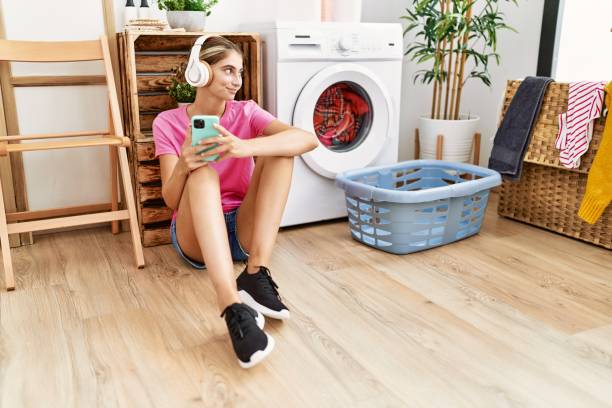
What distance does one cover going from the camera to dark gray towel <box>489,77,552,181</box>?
2311 mm

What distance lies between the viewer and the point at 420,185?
2.55m

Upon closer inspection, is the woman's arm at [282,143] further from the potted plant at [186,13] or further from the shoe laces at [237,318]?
the potted plant at [186,13]

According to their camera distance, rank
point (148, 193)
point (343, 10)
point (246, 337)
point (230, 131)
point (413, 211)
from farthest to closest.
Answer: point (343, 10) < point (148, 193) < point (413, 211) < point (230, 131) < point (246, 337)

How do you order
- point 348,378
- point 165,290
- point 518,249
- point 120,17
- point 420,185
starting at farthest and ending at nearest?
point 420,185 → point 120,17 → point 518,249 → point 165,290 → point 348,378

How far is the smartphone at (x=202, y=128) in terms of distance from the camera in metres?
1.42

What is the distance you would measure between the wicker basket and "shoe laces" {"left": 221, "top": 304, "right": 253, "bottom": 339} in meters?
1.46

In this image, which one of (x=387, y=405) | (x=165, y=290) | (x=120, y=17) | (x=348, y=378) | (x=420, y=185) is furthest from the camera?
(x=420, y=185)

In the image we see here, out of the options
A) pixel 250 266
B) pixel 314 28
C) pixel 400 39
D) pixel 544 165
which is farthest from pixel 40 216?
pixel 544 165

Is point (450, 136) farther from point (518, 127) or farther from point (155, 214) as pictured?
point (155, 214)

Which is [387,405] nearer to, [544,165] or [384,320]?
[384,320]

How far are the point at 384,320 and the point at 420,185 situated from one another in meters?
1.07

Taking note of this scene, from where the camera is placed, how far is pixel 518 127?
7.76 ft

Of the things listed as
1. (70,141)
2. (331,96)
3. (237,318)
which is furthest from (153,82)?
(237,318)

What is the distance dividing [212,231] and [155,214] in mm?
813
